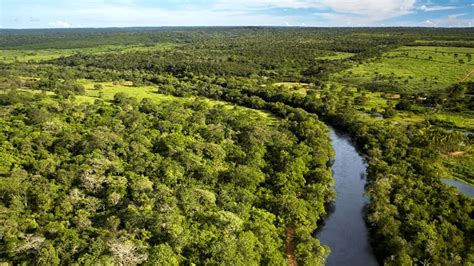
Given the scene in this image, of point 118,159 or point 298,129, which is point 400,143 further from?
point 118,159

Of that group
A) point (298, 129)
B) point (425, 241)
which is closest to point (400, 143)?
point (298, 129)

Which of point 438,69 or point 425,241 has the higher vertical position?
point 438,69

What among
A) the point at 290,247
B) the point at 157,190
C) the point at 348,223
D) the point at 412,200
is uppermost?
the point at 157,190

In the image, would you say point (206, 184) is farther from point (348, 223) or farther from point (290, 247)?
point (348, 223)

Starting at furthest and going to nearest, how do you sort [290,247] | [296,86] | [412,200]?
1. [296,86]
2. [412,200]
3. [290,247]

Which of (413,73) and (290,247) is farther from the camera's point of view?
(413,73)

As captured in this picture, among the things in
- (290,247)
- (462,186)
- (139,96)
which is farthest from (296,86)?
(290,247)

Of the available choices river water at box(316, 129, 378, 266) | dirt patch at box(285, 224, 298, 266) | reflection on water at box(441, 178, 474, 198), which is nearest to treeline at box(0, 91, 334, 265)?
dirt patch at box(285, 224, 298, 266)
